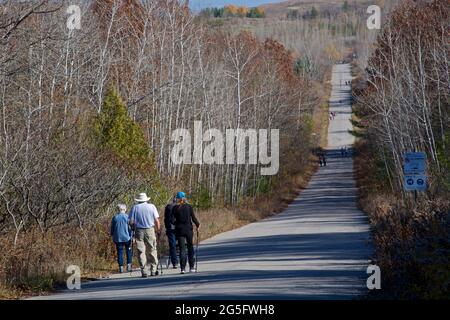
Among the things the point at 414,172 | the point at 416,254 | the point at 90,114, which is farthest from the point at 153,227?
the point at 90,114

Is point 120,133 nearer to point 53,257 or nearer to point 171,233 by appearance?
point 53,257

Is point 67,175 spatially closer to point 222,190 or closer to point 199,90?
point 199,90

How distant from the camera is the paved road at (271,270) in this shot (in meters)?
14.6

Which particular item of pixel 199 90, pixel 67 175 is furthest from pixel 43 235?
pixel 199 90

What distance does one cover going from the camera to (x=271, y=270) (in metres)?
18.3

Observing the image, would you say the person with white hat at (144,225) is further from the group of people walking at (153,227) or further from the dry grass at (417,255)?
the dry grass at (417,255)

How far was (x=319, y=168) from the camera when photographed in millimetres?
95438

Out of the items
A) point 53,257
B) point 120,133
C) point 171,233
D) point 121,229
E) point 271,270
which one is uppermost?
point 120,133

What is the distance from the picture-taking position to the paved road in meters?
14.6

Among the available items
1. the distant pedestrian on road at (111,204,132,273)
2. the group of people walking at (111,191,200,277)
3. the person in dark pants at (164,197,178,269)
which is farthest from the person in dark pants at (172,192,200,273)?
the distant pedestrian on road at (111,204,132,273)

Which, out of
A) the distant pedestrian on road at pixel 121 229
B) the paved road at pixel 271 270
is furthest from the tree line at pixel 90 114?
the paved road at pixel 271 270

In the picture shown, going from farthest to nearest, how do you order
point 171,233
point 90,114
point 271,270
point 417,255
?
point 90,114
point 171,233
point 271,270
point 417,255

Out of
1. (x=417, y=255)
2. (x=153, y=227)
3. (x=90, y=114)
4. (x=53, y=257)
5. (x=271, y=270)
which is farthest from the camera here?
(x=90, y=114)
